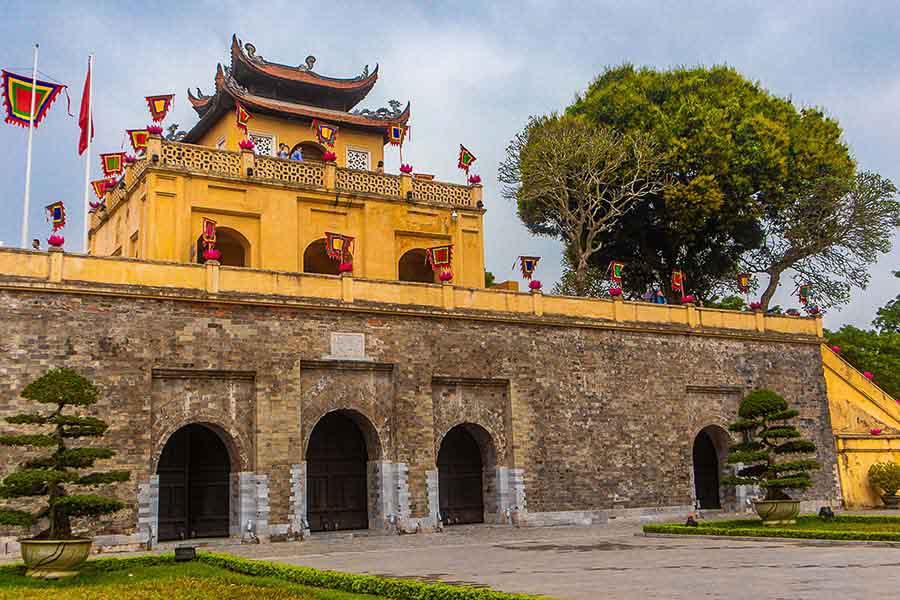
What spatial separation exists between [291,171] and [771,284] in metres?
18.7

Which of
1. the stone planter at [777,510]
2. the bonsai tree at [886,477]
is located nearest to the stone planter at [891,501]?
the bonsai tree at [886,477]

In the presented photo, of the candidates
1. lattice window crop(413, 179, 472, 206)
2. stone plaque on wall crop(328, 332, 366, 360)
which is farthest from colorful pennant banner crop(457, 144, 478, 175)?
stone plaque on wall crop(328, 332, 366, 360)

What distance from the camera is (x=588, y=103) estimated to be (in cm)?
3272

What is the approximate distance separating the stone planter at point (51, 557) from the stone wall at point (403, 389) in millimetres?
4521

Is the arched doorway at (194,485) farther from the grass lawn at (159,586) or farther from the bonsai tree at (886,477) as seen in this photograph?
the bonsai tree at (886,477)

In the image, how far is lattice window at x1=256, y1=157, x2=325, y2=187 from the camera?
77.9ft

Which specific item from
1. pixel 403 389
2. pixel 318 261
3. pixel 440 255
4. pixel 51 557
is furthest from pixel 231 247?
pixel 51 557

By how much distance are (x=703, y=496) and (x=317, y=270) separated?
1299 cm

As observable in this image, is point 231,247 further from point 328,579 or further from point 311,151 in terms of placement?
point 328,579

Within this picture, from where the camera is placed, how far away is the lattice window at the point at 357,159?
1110 inches

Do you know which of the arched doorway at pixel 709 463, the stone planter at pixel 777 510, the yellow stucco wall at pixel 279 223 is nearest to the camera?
the stone planter at pixel 777 510

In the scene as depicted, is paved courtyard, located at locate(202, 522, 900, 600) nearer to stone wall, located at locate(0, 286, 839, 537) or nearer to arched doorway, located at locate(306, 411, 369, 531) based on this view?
arched doorway, located at locate(306, 411, 369, 531)

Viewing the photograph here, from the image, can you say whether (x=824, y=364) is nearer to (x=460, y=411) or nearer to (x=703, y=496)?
(x=703, y=496)

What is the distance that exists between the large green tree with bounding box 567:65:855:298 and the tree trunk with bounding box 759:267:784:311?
3.97ft
